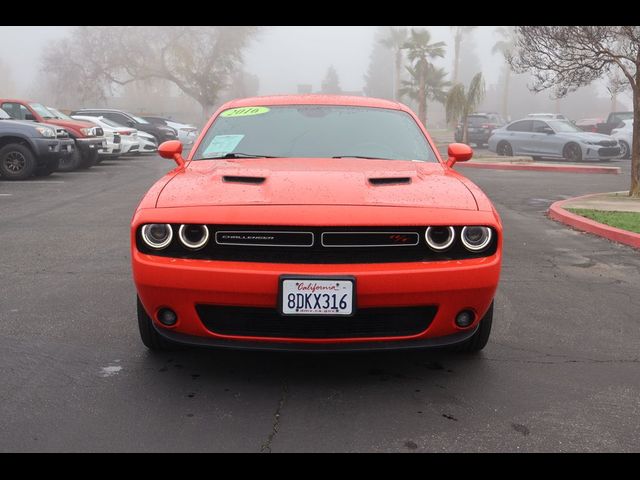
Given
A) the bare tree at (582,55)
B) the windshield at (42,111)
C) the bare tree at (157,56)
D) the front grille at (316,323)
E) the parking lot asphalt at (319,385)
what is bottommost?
the parking lot asphalt at (319,385)

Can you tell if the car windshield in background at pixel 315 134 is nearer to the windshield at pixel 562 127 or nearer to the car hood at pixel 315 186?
the car hood at pixel 315 186

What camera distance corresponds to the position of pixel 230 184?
3.44 meters

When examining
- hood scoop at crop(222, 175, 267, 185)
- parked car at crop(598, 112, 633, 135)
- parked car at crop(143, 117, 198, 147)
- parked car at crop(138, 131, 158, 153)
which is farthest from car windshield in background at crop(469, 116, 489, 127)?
hood scoop at crop(222, 175, 267, 185)

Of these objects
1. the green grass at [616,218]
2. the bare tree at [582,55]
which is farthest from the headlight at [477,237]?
the bare tree at [582,55]

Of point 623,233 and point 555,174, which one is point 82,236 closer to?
point 623,233

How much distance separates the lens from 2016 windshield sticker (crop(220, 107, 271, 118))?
4727mm

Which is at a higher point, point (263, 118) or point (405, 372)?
point (263, 118)

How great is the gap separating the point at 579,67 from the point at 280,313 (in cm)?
1070

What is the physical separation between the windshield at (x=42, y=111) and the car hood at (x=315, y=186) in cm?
1401

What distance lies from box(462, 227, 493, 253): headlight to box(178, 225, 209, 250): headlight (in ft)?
4.09

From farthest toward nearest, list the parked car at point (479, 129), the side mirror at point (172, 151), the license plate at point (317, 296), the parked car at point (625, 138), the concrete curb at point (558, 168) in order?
the parked car at point (479, 129)
the parked car at point (625, 138)
the concrete curb at point (558, 168)
the side mirror at point (172, 151)
the license plate at point (317, 296)

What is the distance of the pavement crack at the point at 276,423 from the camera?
2.68 m

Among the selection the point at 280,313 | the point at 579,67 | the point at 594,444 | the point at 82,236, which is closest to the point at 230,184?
the point at 280,313

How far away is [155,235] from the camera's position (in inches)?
126
